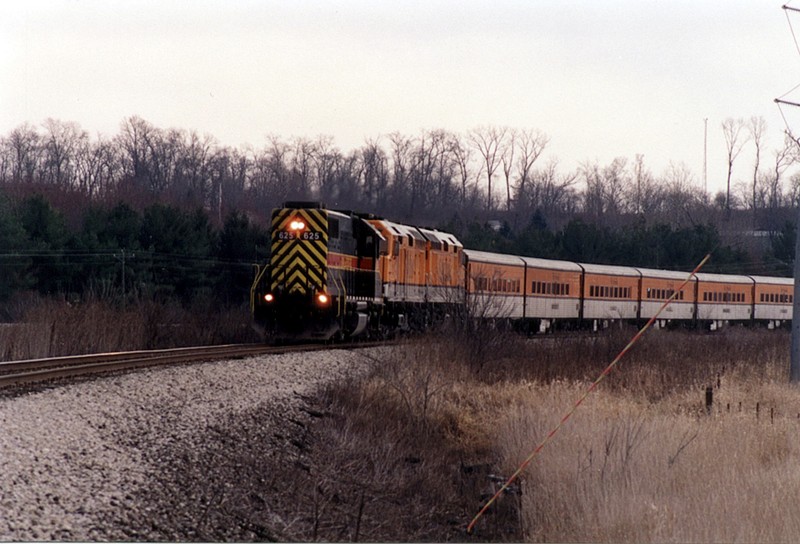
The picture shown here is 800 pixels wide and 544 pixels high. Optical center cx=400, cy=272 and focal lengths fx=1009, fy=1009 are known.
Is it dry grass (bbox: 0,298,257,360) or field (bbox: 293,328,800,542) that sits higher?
dry grass (bbox: 0,298,257,360)

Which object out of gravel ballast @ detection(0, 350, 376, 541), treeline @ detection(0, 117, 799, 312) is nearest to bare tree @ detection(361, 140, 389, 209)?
treeline @ detection(0, 117, 799, 312)

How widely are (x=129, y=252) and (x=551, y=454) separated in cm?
2819

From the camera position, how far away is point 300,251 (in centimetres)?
2106

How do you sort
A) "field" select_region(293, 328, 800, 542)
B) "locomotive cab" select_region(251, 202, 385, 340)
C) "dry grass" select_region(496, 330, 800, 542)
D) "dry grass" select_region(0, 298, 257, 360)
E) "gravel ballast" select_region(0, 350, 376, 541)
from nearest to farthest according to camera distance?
"gravel ballast" select_region(0, 350, 376, 541) < "dry grass" select_region(496, 330, 800, 542) < "field" select_region(293, 328, 800, 542) < "dry grass" select_region(0, 298, 257, 360) < "locomotive cab" select_region(251, 202, 385, 340)

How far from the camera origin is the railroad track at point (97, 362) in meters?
12.6

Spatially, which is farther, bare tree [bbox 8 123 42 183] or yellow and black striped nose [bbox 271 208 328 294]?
bare tree [bbox 8 123 42 183]

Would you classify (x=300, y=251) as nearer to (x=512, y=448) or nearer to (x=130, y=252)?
(x=512, y=448)

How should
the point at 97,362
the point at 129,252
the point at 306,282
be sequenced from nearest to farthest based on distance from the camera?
the point at 97,362 → the point at 306,282 → the point at 129,252

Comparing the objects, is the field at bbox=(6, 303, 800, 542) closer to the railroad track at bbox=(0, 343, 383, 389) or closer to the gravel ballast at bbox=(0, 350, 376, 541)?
the gravel ballast at bbox=(0, 350, 376, 541)

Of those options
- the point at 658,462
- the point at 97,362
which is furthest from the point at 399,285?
the point at 658,462

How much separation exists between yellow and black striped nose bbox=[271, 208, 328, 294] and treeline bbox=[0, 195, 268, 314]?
14.1 m

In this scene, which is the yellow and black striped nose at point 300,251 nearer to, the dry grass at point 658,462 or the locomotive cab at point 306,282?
the locomotive cab at point 306,282

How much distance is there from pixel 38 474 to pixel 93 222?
33.1 metres

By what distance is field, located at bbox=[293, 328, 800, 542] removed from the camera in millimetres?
9562
